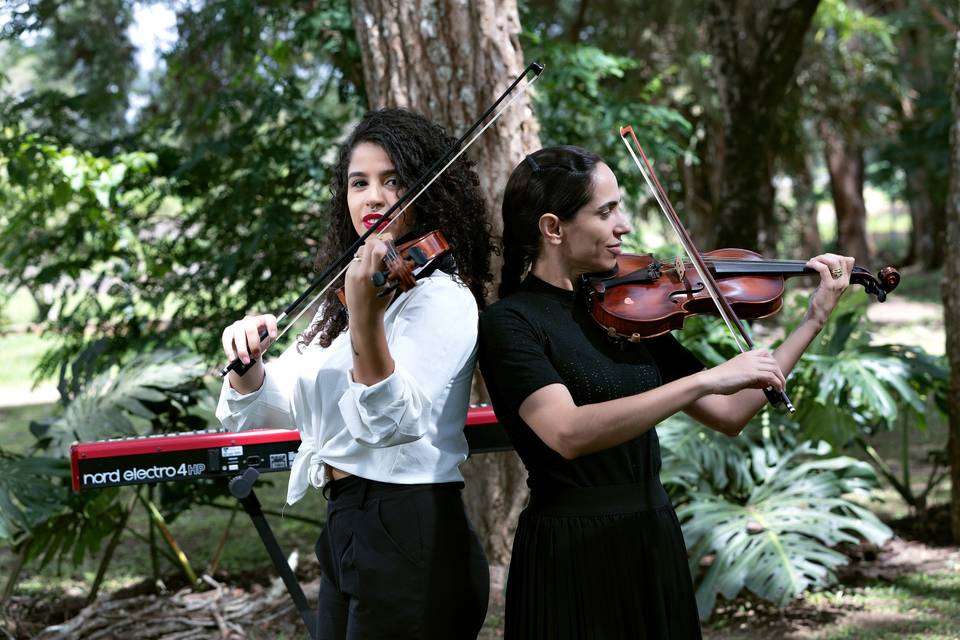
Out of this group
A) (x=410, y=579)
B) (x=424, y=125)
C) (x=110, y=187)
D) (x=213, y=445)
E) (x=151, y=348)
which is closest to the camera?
(x=410, y=579)

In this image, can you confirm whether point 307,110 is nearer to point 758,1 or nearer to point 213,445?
point 213,445

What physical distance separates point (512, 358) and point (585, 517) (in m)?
0.33

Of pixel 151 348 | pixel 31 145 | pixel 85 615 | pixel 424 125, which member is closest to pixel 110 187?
pixel 31 145

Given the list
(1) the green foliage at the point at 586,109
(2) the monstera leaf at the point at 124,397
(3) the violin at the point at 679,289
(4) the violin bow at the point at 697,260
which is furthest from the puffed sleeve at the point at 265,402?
(1) the green foliage at the point at 586,109

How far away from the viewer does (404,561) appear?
193 cm

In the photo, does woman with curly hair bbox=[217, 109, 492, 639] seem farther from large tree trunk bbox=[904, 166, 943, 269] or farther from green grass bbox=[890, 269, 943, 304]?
large tree trunk bbox=[904, 166, 943, 269]

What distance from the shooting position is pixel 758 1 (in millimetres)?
10008

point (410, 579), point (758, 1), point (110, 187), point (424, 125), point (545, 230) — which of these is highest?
point (758, 1)

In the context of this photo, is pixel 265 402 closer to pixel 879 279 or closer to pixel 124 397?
pixel 879 279

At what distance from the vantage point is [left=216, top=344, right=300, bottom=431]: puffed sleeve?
2.23 metres

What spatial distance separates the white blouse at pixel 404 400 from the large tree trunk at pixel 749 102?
18.5 ft

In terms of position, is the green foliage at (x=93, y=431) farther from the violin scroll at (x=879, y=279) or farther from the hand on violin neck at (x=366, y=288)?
the violin scroll at (x=879, y=279)

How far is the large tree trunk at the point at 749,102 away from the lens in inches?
278

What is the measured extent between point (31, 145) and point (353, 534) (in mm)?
3630
